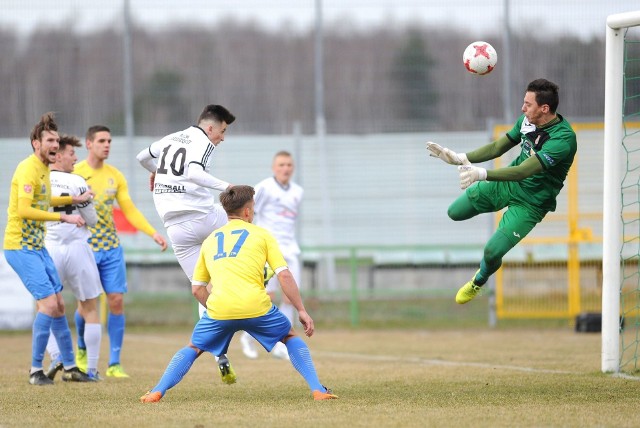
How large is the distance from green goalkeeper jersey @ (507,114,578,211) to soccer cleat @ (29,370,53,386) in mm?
4795

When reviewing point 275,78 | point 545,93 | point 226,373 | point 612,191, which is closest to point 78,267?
point 226,373

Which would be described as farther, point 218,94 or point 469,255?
point 218,94

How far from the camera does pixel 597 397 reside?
8.07m

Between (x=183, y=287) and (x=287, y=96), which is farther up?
(x=287, y=96)

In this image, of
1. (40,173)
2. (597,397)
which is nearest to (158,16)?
(40,173)

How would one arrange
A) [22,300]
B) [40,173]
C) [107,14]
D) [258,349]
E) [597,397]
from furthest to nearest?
1. [107,14]
2. [22,300]
3. [258,349]
4. [40,173]
5. [597,397]

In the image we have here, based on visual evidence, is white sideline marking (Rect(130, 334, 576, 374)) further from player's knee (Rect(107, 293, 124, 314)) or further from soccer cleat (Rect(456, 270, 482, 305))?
player's knee (Rect(107, 293, 124, 314))

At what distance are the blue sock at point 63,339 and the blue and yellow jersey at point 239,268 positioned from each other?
2.85 metres

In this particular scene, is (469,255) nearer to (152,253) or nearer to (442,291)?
(442,291)

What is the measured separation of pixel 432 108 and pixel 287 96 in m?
2.74

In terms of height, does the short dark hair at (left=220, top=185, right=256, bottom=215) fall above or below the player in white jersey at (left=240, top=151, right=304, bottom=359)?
above

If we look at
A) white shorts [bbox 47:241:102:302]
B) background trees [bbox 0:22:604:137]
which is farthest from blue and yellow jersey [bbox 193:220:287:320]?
background trees [bbox 0:22:604:137]

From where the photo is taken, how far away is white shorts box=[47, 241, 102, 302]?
10.4 m

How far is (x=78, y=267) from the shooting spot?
33.9 feet
